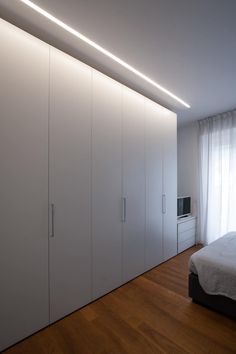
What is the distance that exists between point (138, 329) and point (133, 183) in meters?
1.57

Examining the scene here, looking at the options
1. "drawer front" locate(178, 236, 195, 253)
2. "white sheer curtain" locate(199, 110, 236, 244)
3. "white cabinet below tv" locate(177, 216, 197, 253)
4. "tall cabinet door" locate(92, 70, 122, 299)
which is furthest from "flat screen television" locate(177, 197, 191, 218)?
"tall cabinet door" locate(92, 70, 122, 299)

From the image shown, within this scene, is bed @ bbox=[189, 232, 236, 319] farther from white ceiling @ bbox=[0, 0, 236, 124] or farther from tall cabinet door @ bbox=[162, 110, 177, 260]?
white ceiling @ bbox=[0, 0, 236, 124]

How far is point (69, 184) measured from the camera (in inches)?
73.7

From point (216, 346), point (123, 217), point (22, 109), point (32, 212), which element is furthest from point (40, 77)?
point (216, 346)

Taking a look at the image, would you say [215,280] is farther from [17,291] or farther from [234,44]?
[234,44]

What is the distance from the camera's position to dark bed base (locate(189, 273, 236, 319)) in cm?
183

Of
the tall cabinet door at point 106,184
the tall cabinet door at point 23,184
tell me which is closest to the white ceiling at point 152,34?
the tall cabinet door at point 23,184

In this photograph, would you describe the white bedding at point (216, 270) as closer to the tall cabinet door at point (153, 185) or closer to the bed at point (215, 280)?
the bed at point (215, 280)

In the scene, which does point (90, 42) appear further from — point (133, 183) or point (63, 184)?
point (133, 183)

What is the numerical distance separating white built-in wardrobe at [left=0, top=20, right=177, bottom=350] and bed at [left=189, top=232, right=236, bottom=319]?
0.82 metres

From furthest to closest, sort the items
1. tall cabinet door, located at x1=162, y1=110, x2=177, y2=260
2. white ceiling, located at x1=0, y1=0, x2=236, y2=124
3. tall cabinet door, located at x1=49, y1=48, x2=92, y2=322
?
tall cabinet door, located at x1=162, y1=110, x2=177, y2=260 < tall cabinet door, located at x1=49, y1=48, x2=92, y2=322 < white ceiling, located at x1=0, y1=0, x2=236, y2=124

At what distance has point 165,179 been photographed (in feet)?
10.3

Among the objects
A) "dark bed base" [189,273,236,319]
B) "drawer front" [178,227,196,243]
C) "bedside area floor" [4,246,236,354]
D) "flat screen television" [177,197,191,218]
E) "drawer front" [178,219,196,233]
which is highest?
"flat screen television" [177,197,191,218]

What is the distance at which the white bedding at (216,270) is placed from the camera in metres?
1.80
